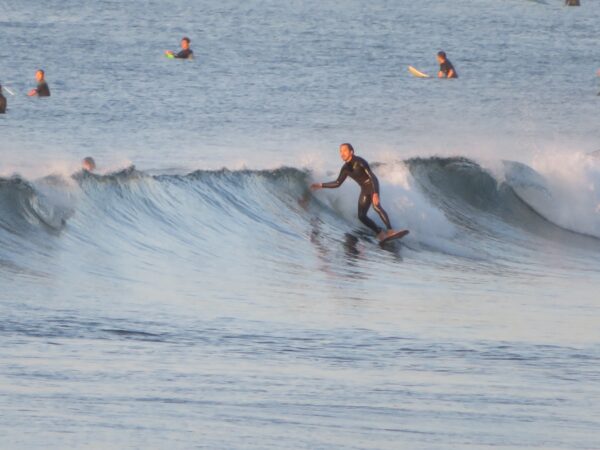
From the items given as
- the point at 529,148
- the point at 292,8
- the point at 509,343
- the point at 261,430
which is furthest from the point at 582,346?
the point at 292,8

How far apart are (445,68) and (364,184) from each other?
851 inches

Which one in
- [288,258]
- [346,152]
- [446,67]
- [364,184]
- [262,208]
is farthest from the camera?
[446,67]

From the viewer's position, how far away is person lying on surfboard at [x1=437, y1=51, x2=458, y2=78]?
129 feet

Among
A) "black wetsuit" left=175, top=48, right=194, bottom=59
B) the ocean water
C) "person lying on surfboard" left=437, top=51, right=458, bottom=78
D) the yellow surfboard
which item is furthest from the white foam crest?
"black wetsuit" left=175, top=48, right=194, bottom=59

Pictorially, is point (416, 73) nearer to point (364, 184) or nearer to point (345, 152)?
point (364, 184)

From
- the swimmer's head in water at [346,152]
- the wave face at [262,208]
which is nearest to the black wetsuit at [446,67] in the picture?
the wave face at [262,208]

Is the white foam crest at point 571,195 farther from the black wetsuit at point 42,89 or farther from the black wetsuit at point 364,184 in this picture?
the black wetsuit at point 42,89

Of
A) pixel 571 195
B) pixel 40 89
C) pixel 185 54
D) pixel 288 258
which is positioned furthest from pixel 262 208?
pixel 185 54

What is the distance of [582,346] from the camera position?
12.1 metres

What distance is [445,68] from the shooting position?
131ft

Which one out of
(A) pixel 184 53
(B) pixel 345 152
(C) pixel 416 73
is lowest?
(B) pixel 345 152

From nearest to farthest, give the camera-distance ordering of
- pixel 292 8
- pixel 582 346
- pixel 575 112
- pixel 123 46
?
pixel 582 346
pixel 575 112
pixel 123 46
pixel 292 8

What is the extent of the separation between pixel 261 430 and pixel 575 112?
96.3ft

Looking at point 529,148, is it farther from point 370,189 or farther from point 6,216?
point 6,216
